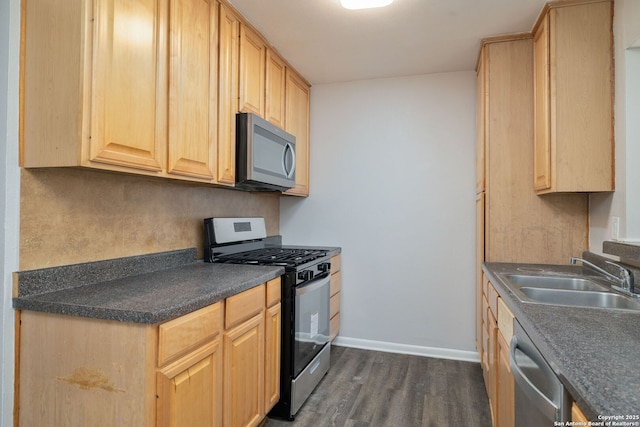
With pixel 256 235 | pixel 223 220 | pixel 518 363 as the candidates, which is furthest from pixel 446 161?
pixel 518 363

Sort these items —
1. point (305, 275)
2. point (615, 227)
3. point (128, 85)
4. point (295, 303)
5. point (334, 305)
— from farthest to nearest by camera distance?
point (334, 305) < point (305, 275) < point (295, 303) < point (615, 227) < point (128, 85)

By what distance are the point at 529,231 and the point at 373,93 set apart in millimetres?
1768

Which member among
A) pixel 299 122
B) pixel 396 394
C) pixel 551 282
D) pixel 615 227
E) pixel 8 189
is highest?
pixel 299 122

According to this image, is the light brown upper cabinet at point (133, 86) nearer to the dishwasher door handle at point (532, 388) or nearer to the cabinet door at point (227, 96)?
the cabinet door at point (227, 96)

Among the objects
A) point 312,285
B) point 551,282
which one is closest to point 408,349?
point 312,285

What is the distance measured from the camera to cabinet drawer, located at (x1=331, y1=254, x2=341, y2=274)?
3077 millimetres

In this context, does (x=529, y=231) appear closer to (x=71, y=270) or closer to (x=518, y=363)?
(x=518, y=363)

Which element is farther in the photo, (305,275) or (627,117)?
(305,275)

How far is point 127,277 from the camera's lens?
1.74 metres

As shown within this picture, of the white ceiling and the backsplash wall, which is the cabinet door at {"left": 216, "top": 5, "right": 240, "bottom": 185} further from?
the backsplash wall

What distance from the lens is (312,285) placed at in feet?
7.88

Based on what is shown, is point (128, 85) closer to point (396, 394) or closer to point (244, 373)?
point (244, 373)

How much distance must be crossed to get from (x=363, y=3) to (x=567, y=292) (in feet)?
6.00

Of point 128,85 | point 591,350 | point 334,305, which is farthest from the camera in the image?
point 334,305
